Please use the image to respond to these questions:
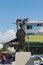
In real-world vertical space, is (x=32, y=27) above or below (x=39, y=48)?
above

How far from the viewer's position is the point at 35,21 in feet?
180

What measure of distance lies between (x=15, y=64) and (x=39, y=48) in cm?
2245

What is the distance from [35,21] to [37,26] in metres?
3.15

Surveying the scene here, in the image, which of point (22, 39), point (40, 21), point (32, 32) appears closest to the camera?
point (22, 39)

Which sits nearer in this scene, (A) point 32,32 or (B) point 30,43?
(B) point 30,43

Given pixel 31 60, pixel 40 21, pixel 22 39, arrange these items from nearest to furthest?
pixel 31 60
pixel 22 39
pixel 40 21

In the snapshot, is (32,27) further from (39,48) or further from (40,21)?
(39,48)

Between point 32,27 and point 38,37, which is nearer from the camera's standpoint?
point 38,37

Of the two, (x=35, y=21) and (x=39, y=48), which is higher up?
(x=35, y=21)

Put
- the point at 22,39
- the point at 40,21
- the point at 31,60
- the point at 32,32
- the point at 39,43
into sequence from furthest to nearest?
1. the point at 40,21
2. the point at 32,32
3. the point at 39,43
4. the point at 22,39
5. the point at 31,60

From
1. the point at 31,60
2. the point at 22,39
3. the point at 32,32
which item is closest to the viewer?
the point at 31,60

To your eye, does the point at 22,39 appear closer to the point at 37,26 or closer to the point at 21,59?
the point at 21,59

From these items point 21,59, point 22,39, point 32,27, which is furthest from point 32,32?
point 21,59

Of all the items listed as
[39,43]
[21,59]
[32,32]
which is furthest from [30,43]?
[21,59]
